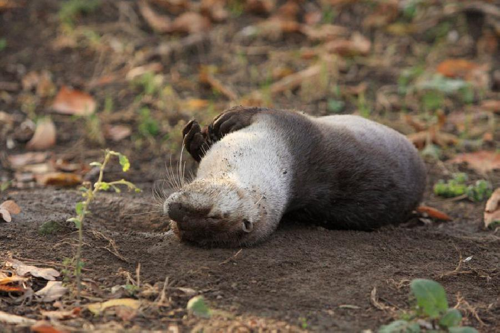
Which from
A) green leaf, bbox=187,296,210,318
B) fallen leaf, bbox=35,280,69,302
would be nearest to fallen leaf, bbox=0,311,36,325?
fallen leaf, bbox=35,280,69,302

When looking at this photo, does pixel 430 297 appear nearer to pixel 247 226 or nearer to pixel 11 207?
pixel 247 226

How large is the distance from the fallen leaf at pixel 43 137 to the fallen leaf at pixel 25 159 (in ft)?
0.42

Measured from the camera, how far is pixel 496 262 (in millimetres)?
3674

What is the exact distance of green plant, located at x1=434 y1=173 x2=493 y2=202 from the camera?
196 inches

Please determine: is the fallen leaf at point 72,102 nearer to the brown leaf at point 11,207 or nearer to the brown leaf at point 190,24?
the brown leaf at point 190,24

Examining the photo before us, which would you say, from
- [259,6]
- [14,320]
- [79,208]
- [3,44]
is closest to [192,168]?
[79,208]

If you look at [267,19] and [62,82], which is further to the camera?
[267,19]

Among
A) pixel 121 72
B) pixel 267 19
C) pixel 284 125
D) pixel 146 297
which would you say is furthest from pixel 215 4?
pixel 146 297

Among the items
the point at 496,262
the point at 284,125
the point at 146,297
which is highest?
the point at 284,125

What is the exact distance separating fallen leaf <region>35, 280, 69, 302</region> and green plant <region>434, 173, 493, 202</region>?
306 cm

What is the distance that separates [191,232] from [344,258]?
2.34 ft

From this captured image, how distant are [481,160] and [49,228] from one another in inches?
134

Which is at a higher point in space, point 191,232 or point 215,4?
point 215,4

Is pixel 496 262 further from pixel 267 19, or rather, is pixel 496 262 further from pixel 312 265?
pixel 267 19
